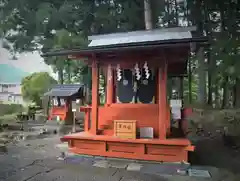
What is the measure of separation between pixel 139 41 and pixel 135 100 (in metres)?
1.77

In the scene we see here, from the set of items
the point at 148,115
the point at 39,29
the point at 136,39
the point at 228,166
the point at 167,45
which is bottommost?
the point at 228,166

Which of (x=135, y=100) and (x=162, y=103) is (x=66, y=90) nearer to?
(x=135, y=100)

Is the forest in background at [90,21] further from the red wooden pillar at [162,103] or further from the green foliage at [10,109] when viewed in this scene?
the red wooden pillar at [162,103]

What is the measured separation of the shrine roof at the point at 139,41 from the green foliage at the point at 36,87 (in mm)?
14923

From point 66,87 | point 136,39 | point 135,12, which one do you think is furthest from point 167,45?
point 66,87

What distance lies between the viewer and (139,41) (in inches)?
270

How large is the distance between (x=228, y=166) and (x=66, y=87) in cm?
1137

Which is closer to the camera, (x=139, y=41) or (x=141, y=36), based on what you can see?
(x=139, y=41)

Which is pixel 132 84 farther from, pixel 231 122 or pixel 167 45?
pixel 231 122

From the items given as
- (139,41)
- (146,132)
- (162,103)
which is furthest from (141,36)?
(146,132)

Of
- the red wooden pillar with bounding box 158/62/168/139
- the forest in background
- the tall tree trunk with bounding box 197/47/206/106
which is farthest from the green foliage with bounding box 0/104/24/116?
the red wooden pillar with bounding box 158/62/168/139

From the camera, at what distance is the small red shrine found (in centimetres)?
627

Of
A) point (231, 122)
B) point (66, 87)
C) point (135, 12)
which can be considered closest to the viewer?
point (231, 122)

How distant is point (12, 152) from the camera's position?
755cm
